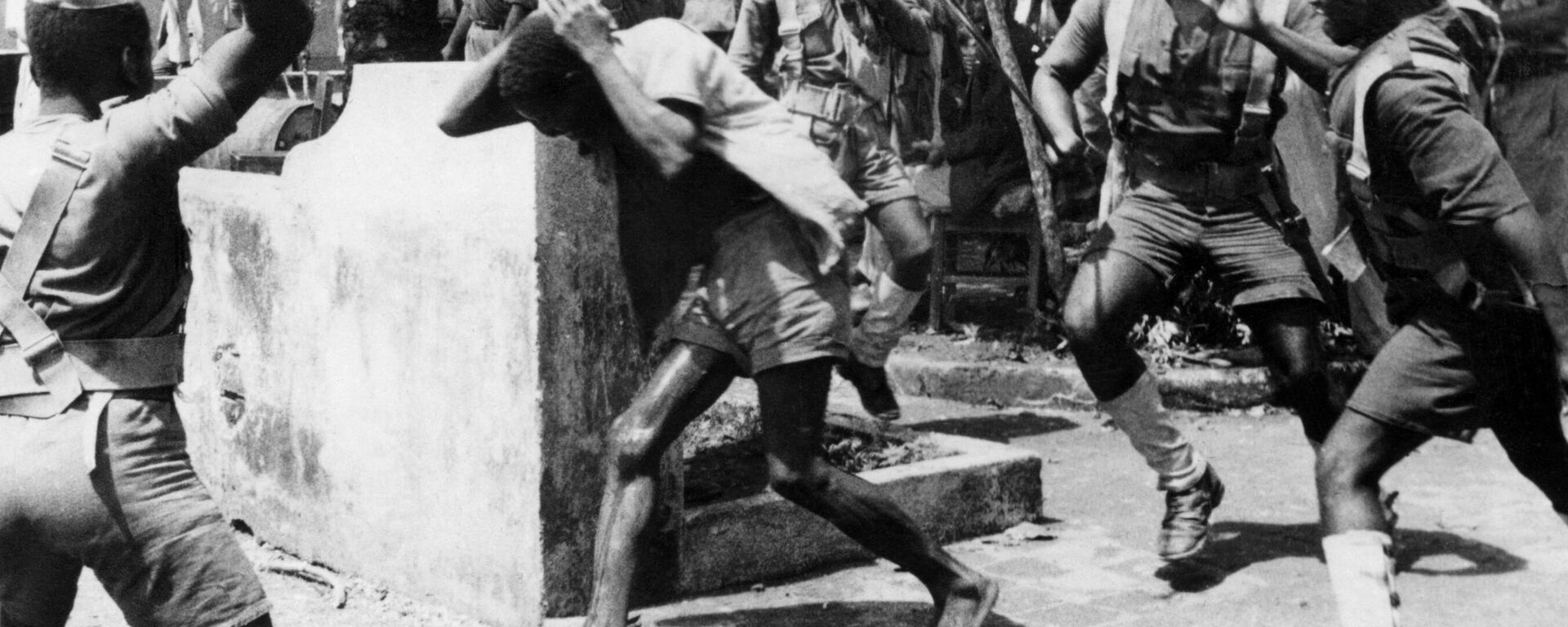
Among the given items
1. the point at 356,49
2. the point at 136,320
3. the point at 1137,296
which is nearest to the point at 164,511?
the point at 136,320

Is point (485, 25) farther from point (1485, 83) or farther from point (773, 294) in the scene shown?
point (1485, 83)

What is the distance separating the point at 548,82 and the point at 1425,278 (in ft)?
7.22

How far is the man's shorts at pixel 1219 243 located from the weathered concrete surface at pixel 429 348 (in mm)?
1707

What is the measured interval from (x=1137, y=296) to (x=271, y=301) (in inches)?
116

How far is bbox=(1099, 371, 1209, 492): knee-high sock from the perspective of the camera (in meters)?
A: 5.71

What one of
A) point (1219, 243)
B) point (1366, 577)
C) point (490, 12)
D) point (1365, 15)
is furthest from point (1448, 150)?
point (490, 12)

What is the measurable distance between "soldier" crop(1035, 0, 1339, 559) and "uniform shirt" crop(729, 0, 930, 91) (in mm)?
1822

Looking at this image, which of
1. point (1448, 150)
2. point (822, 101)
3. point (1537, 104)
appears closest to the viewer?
point (1448, 150)

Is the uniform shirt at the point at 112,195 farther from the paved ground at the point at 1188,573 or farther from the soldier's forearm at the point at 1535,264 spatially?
the soldier's forearm at the point at 1535,264

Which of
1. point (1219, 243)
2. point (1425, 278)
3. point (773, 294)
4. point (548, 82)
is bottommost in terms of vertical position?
point (1219, 243)

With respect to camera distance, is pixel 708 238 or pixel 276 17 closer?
pixel 276 17

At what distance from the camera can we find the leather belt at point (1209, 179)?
18.4ft

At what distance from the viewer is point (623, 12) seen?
25.3 ft

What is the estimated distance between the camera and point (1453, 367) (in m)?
4.24
